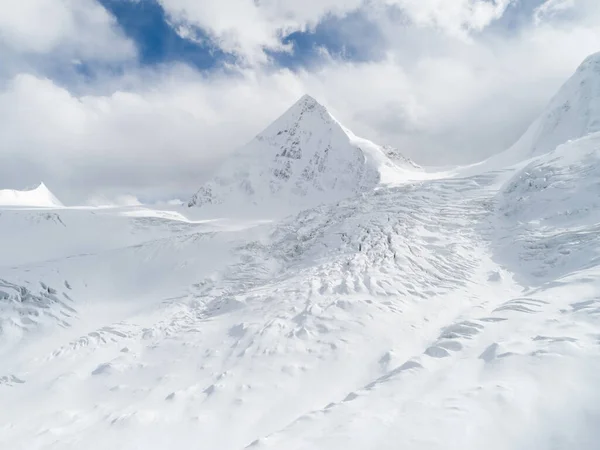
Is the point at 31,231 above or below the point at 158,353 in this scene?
above

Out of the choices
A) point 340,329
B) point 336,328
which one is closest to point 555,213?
point 340,329

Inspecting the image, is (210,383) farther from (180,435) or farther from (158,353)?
(158,353)

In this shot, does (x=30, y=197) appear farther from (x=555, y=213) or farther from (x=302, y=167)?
(x=555, y=213)

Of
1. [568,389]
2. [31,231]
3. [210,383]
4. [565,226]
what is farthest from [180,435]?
[31,231]

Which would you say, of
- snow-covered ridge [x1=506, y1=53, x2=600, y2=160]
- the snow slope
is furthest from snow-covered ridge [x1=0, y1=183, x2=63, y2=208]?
snow-covered ridge [x1=506, y1=53, x2=600, y2=160]

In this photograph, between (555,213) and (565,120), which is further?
(565,120)

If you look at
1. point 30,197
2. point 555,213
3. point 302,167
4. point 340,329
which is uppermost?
point 302,167
